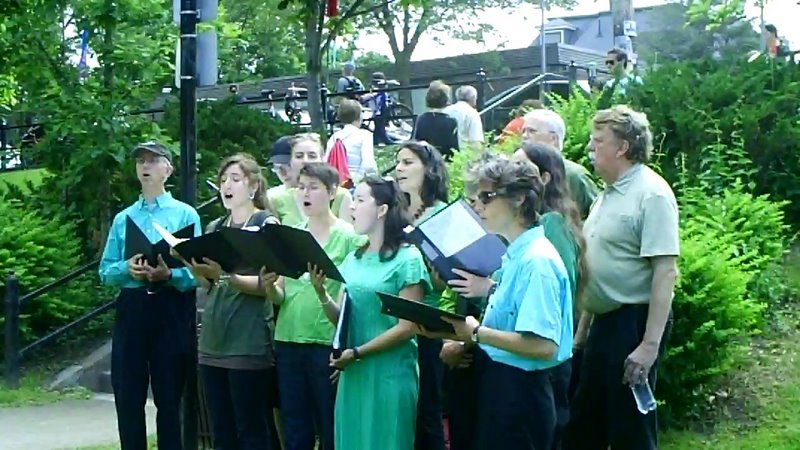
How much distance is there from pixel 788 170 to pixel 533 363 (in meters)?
6.36

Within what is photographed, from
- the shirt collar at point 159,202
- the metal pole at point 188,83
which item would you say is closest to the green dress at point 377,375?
the shirt collar at point 159,202

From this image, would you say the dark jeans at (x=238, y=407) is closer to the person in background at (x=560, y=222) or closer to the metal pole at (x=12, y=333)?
the person in background at (x=560, y=222)

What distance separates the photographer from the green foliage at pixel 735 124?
33.4 feet

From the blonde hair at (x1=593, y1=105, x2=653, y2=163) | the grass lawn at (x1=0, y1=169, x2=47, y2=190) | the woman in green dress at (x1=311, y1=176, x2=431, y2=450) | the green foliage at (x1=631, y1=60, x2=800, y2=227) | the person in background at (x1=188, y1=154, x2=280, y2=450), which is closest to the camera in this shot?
the blonde hair at (x1=593, y1=105, x2=653, y2=163)

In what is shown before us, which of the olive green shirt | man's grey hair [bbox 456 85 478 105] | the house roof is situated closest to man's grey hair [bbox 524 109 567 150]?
the olive green shirt

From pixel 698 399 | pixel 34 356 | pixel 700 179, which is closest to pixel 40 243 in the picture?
pixel 34 356

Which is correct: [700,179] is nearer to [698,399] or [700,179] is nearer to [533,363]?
[698,399]

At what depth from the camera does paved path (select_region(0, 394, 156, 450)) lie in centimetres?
913

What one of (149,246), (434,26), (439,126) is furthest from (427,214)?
(434,26)

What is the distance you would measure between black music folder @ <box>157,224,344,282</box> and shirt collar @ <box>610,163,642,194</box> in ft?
4.66

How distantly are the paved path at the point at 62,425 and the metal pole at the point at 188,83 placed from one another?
2727 mm

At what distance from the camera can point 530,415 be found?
15.6 ft

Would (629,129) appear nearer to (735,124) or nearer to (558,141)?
(558,141)

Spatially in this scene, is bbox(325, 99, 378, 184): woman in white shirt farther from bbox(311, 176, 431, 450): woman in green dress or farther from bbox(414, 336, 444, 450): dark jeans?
bbox(311, 176, 431, 450): woman in green dress
